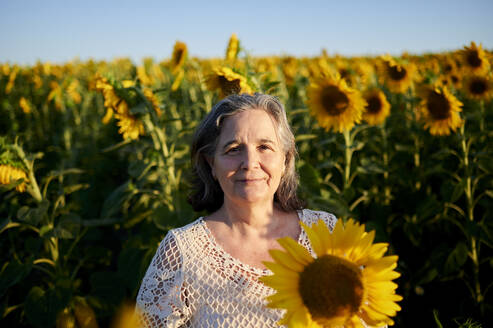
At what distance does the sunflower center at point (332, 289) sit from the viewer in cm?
98

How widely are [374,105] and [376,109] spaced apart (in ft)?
0.14

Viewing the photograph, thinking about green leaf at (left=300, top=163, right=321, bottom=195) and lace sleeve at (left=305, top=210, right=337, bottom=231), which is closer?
lace sleeve at (left=305, top=210, right=337, bottom=231)

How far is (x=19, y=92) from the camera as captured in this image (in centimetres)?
794

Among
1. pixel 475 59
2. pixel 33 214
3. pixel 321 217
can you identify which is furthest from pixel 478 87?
pixel 33 214

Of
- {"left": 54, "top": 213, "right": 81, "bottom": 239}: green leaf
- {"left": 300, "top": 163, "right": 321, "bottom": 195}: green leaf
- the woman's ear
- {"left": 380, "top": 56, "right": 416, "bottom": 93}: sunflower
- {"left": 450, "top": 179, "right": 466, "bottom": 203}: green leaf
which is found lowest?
{"left": 54, "top": 213, "right": 81, "bottom": 239}: green leaf

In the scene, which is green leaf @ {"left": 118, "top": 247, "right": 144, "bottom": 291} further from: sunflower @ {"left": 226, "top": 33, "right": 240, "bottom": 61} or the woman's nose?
sunflower @ {"left": 226, "top": 33, "right": 240, "bottom": 61}

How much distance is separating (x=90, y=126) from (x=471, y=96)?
6.10 m

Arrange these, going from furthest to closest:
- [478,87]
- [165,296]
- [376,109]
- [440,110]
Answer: [478,87], [376,109], [440,110], [165,296]

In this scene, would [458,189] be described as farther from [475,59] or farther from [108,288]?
[108,288]

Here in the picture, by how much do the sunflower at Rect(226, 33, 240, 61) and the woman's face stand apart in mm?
1359

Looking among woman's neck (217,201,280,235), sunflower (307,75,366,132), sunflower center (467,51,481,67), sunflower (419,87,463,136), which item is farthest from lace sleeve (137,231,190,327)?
sunflower center (467,51,481,67)

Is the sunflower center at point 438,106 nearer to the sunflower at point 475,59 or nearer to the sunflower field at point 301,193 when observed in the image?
the sunflower field at point 301,193

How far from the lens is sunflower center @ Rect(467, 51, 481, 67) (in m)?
3.67

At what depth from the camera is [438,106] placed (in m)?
3.10
